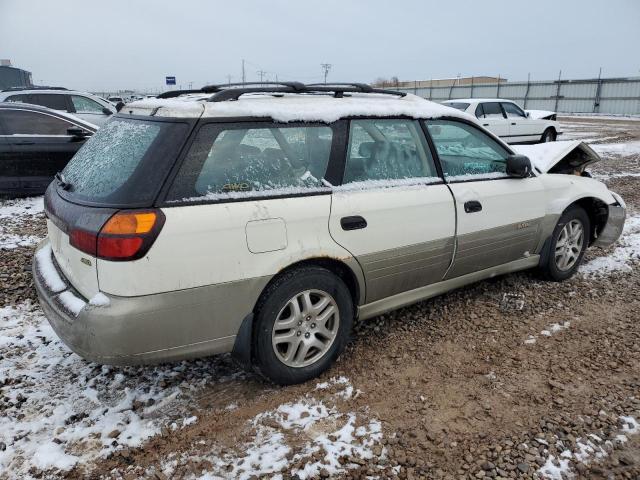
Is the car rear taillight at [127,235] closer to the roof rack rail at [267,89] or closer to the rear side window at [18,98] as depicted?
the roof rack rail at [267,89]

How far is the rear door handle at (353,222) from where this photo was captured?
281cm

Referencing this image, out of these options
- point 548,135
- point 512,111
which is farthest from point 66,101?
point 548,135

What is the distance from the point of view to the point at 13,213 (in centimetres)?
666

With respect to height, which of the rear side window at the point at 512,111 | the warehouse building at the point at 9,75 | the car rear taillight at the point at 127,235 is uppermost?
the warehouse building at the point at 9,75

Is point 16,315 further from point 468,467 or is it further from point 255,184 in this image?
point 468,467

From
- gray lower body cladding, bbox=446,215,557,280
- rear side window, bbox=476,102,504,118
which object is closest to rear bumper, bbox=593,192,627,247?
gray lower body cladding, bbox=446,215,557,280

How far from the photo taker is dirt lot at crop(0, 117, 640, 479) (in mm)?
2277

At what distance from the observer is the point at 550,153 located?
4449 millimetres

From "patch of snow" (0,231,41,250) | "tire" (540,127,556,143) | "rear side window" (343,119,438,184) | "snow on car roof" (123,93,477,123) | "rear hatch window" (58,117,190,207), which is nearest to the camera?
"rear hatch window" (58,117,190,207)

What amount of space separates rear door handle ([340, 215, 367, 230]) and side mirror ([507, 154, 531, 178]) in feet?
5.02

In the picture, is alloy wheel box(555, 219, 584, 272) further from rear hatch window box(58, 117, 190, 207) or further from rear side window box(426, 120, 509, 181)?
rear hatch window box(58, 117, 190, 207)

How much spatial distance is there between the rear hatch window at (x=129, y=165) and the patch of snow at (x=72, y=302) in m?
0.50

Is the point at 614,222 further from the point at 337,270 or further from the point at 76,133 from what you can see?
the point at 76,133

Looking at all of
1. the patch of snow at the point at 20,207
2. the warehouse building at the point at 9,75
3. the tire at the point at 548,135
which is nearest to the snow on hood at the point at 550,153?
the patch of snow at the point at 20,207
